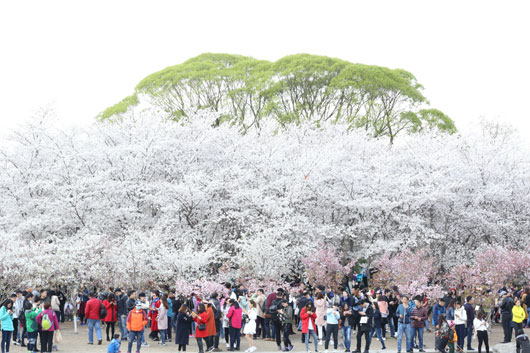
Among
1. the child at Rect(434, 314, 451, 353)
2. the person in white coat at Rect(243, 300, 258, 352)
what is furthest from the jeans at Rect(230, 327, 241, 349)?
the child at Rect(434, 314, 451, 353)

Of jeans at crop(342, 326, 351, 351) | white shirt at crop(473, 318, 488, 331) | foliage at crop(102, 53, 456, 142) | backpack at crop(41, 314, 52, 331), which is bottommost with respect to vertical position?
jeans at crop(342, 326, 351, 351)

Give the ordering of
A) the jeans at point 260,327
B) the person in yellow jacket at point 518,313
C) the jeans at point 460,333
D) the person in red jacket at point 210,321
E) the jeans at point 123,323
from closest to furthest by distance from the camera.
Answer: the person in red jacket at point 210,321 → the jeans at point 460,333 → the person in yellow jacket at point 518,313 → the jeans at point 123,323 → the jeans at point 260,327

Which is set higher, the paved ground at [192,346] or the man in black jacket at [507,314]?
the man in black jacket at [507,314]

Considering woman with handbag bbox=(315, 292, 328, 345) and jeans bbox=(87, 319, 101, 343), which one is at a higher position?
woman with handbag bbox=(315, 292, 328, 345)

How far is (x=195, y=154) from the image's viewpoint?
82.8ft

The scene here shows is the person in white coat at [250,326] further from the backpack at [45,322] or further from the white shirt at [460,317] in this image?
the white shirt at [460,317]

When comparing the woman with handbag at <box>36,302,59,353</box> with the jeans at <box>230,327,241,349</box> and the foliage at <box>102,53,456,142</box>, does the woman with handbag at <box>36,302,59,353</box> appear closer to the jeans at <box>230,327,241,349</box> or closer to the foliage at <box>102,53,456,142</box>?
the jeans at <box>230,327,241,349</box>

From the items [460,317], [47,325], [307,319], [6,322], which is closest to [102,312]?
[47,325]

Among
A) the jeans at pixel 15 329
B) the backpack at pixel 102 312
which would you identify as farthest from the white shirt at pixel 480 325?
the jeans at pixel 15 329

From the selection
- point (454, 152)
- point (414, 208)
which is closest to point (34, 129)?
point (414, 208)

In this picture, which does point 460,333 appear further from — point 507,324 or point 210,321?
point 210,321

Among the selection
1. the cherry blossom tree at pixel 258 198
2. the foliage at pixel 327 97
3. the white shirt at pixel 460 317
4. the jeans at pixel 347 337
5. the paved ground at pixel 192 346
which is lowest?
the paved ground at pixel 192 346

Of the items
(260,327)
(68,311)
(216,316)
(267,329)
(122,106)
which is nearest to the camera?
(216,316)

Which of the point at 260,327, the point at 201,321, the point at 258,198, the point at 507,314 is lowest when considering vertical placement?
the point at 260,327
